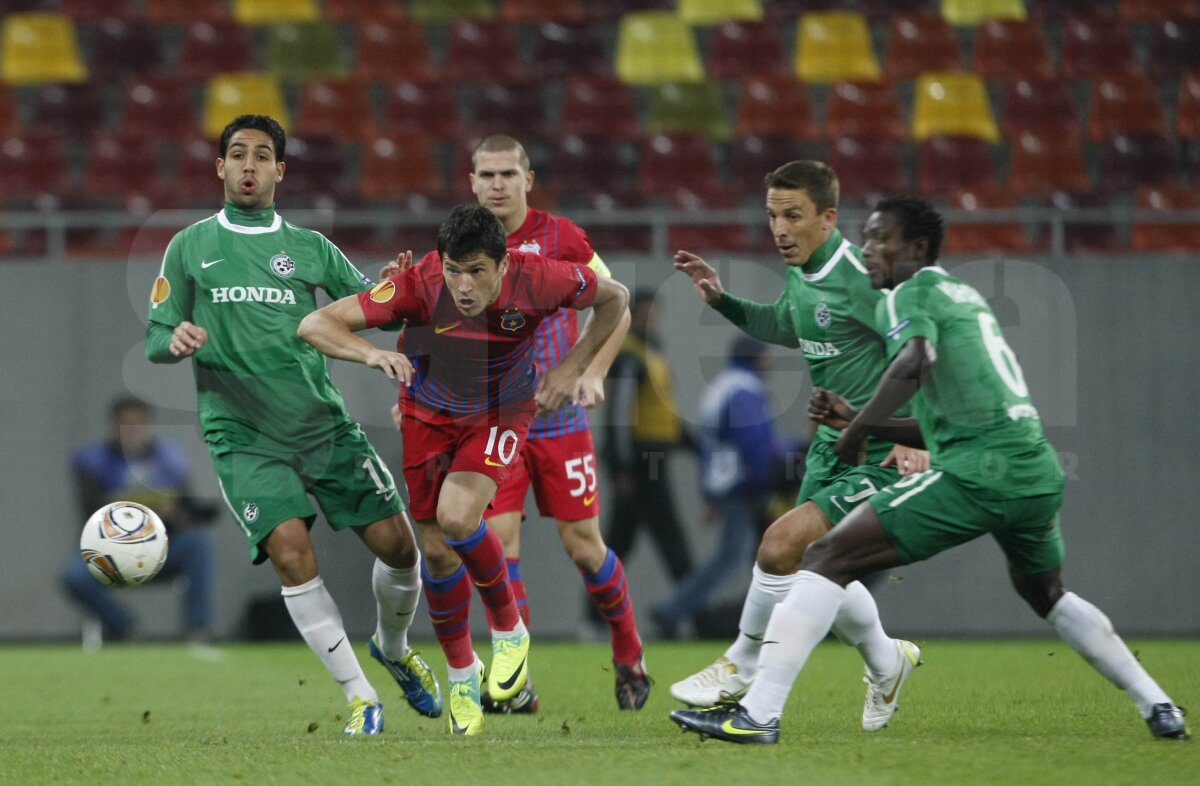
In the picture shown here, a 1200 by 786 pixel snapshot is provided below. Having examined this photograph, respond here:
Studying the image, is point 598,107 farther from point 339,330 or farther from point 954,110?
point 339,330

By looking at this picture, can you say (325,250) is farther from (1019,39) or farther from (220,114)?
(1019,39)

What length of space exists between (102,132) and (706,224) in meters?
5.36

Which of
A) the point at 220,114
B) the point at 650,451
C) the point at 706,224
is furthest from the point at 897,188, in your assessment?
the point at 220,114

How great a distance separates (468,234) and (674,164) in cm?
757

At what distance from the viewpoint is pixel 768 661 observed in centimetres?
520

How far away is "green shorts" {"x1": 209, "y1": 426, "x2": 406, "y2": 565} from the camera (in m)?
6.45

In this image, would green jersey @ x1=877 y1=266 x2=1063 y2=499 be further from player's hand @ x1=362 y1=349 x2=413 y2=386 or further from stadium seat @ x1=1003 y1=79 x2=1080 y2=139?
stadium seat @ x1=1003 y1=79 x2=1080 y2=139

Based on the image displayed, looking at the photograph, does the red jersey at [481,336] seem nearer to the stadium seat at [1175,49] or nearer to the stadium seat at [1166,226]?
the stadium seat at [1166,226]

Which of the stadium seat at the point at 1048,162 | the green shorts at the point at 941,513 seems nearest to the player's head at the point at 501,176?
the green shorts at the point at 941,513

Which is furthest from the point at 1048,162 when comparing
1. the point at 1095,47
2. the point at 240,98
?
the point at 240,98

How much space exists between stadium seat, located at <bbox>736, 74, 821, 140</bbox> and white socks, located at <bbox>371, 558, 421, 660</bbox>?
7741mm

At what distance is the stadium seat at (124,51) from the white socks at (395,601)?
914cm

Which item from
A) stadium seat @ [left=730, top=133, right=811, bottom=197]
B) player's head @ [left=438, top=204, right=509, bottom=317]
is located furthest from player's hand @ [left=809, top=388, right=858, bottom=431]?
stadium seat @ [left=730, top=133, right=811, bottom=197]

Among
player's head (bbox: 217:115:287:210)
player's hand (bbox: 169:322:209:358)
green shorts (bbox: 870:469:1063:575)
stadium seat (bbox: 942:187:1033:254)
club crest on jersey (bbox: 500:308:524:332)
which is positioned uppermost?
stadium seat (bbox: 942:187:1033:254)
